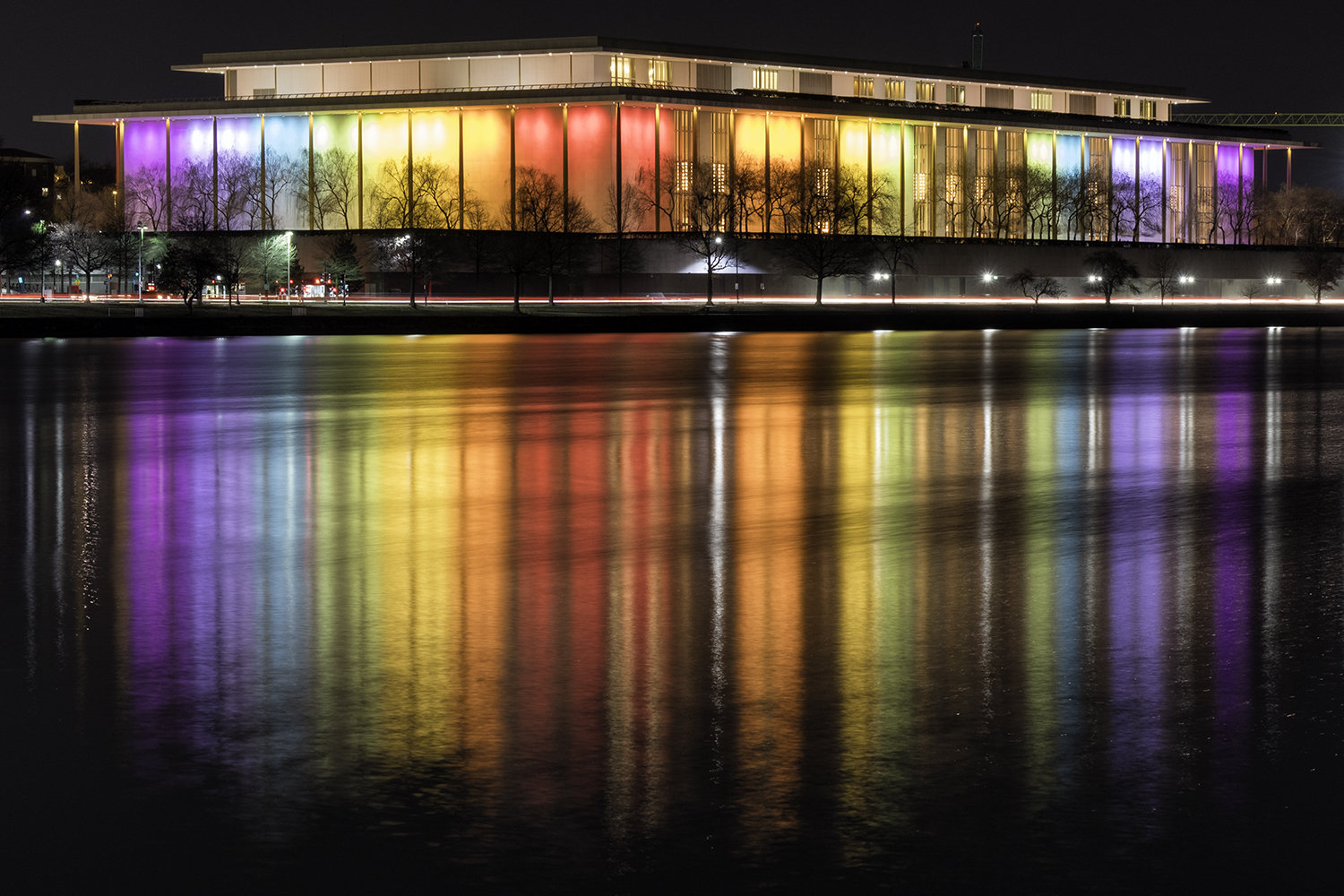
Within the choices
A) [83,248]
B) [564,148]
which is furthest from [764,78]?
[83,248]

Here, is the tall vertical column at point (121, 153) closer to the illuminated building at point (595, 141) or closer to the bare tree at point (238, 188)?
the illuminated building at point (595, 141)

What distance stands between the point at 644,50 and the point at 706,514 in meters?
99.6

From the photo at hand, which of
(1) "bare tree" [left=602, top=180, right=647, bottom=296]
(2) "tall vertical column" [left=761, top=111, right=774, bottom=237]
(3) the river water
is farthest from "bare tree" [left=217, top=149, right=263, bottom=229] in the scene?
(3) the river water

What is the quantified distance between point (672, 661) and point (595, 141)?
101961 mm

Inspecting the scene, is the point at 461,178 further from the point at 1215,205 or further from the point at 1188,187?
the point at 1215,205

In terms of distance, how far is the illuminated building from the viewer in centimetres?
10781

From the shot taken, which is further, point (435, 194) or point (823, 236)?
point (435, 194)

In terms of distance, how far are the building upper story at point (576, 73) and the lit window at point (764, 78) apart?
61 mm

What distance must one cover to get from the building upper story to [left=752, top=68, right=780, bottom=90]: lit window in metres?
0.06

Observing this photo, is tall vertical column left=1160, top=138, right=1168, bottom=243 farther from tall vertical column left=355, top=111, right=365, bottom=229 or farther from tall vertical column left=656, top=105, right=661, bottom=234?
tall vertical column left=355, top=111, right=365, bottom=229

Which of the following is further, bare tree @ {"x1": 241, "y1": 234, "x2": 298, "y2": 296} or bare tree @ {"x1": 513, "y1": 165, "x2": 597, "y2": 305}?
bare tree @ {"x1": 513, "y1": 165, "x2": 597, "y2": 305}

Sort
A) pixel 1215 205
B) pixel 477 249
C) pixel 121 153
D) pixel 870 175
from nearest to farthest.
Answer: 1. pixel 477 249
2. pixel 870 175
3. pixel 121 153
4. pixel 1215 205

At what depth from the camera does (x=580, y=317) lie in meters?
69.5

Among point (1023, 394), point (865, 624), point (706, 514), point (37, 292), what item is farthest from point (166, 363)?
point (37, 292)
